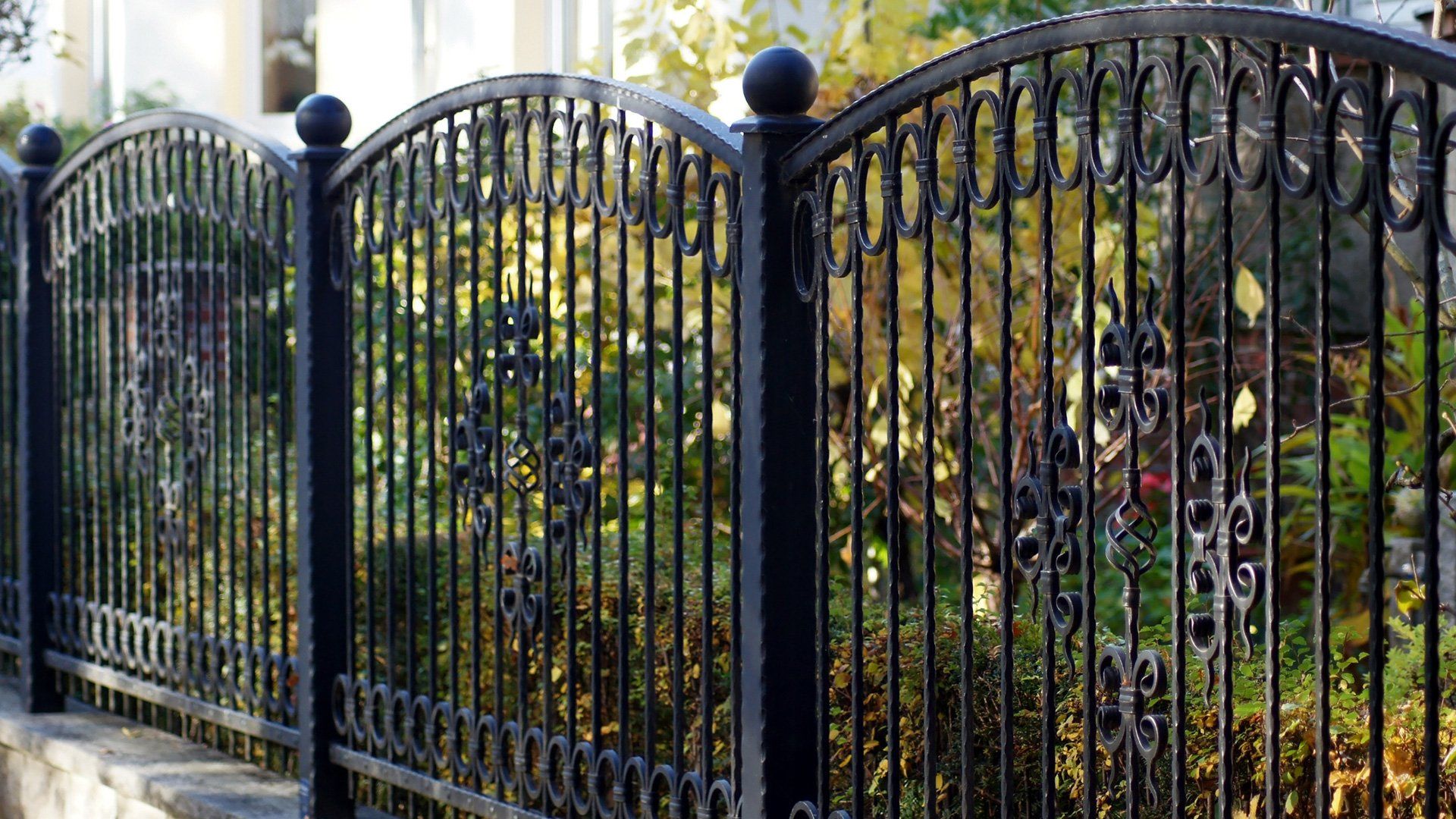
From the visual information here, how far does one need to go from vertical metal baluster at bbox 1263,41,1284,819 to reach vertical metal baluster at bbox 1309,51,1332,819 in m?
0.05

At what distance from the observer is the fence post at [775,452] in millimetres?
3078

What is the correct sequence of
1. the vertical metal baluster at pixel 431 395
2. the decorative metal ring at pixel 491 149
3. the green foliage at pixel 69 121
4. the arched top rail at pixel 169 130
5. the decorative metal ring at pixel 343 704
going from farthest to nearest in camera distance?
1. the green foliage at pixel 69 121
2. the arched top rail at pixel 169 130
3. the decorative metal ring at pixel 343 704
4. the vertical metal baluster at pixel 431 395
5. the decorative metal ring at pixel 491 149

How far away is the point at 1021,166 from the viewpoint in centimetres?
643

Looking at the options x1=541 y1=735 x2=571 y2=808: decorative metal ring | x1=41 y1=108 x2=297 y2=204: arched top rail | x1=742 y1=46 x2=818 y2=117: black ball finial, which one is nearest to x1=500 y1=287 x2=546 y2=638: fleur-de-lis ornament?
x1=541 y1=735 x2=571 y2=808: decorative metal ring

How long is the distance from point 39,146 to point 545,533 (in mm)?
3246

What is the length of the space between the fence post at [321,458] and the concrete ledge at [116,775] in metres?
0.19

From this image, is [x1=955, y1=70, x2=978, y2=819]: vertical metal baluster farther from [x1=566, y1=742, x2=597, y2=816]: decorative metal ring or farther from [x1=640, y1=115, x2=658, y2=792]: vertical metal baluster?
[x1=566, y1=742, x2=597, y2=816]: decorative metal ring

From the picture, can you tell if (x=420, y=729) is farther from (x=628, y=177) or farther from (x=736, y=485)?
(x=628, y=177)

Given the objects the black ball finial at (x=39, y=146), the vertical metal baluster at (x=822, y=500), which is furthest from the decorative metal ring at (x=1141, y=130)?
the black ball finial at (x=39, y=146)

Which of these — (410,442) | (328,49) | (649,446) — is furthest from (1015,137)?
(328,49)

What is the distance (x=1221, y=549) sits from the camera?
227 cm

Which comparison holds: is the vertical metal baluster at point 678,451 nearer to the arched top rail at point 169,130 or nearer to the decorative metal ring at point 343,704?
the decorative metal ring at point 343,704

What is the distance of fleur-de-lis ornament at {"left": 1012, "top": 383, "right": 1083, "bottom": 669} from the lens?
2508mm

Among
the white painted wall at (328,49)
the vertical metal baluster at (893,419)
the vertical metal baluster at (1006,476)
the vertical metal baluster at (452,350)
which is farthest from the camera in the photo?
the white painted wall at (328,49)
